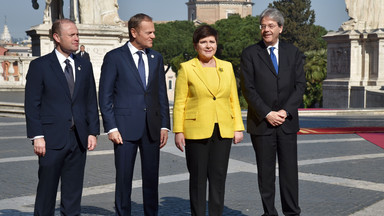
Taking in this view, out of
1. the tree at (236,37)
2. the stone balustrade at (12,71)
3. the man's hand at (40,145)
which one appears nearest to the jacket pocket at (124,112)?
the man's hand at (40,145)

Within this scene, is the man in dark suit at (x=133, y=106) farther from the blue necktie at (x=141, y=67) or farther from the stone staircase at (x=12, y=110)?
the stone staircase at (x=12, y=110)

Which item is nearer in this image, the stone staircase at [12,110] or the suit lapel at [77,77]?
the suit lapel at [77,77]

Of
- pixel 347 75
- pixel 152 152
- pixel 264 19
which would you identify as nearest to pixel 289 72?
pixel 264 19

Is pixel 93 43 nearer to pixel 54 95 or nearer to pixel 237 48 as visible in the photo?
pixel 54 95

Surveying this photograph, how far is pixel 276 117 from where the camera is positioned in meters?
5.84

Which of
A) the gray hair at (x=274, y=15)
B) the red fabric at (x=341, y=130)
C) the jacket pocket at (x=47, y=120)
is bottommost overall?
the red fabric at (x=341, y=130)

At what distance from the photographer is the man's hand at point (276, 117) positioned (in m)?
5.85

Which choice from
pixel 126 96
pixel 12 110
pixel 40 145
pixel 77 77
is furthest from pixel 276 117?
pixel 12 110

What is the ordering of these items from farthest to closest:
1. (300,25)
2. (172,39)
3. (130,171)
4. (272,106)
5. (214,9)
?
(214,9), (172,39), (300,25), (272,106), (130,171)

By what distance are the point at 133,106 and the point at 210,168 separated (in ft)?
2.83

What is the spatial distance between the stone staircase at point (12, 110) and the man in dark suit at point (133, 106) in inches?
517

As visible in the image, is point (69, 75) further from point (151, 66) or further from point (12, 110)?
point (12, 110)

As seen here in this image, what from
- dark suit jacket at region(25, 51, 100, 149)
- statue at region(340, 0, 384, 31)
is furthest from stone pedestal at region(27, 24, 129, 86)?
dark suit jacket at region(25, 51, 100, 149)

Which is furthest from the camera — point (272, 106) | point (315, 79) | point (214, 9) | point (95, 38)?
point (214, 9)
